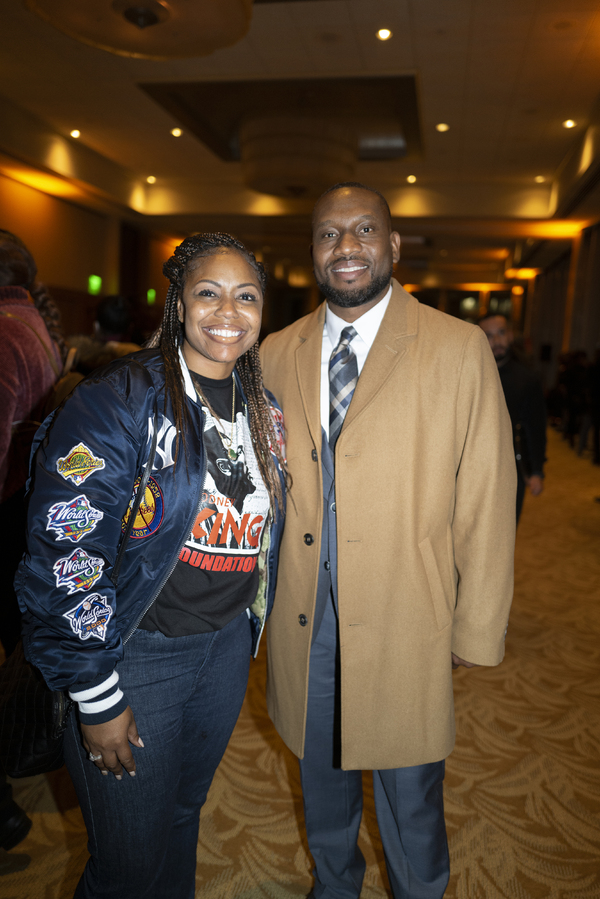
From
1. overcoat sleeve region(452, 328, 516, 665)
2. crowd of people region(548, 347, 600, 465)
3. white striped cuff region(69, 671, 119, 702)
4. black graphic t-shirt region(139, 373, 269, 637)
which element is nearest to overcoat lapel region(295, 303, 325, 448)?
black graphic t-shirt region(139, 373, 269, 637)

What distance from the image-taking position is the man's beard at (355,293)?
5.37 feet

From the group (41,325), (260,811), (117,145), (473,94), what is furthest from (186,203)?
(260,811)

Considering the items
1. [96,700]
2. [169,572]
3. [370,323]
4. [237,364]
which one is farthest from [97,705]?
[370,323]

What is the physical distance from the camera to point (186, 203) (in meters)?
12.4

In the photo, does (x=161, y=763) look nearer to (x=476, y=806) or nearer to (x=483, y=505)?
(x=483, y=505)

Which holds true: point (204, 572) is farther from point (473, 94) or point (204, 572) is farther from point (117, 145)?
point (117, 145)

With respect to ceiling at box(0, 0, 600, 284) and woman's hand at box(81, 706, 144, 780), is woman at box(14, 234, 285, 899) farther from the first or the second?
ceiling at box(0, 0, 600, 284)

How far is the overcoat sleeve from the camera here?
149 cm

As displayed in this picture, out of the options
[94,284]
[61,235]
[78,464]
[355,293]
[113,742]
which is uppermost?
[61,235]

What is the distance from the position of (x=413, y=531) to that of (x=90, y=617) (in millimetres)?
800

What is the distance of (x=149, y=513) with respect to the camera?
1.27 metres

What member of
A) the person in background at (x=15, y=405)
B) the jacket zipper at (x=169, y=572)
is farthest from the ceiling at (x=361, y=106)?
the jacket zipper at (x=169, y=572)

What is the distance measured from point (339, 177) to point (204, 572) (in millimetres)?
8811

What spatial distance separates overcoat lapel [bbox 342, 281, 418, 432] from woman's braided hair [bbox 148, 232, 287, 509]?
0.21 metres
